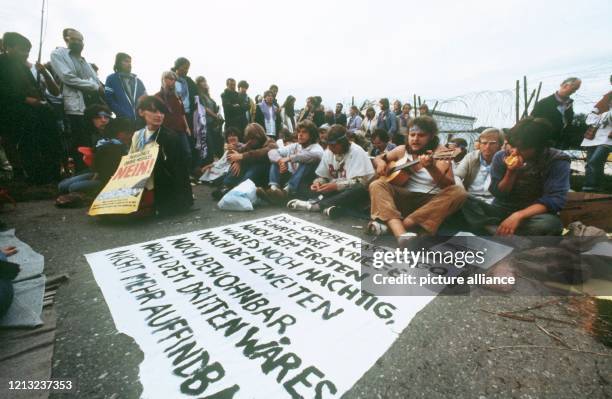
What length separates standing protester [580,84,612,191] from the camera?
15.4ft

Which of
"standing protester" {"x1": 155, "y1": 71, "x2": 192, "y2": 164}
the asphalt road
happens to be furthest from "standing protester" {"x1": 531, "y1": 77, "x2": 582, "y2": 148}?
"standing protester" {"x1": 155, "y1": 71, "x2": 192, "y2": 164}

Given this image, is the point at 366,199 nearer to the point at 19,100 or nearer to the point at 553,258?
the point at 553,258

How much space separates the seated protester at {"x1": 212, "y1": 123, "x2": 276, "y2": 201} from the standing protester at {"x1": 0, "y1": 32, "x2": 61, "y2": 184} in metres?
3.20

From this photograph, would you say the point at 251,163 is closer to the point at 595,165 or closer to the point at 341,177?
the point at 341,177

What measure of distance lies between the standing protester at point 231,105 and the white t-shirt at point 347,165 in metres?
4.29

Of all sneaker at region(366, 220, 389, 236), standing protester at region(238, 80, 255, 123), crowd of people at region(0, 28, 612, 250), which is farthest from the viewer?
standing protester at region(238, 80, 255, 123)

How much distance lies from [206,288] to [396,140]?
7680 millimetres

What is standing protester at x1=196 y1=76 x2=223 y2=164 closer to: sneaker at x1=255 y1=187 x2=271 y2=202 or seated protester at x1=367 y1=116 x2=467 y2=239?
sneaker at x1=255 y1=187 x2=271 y2=202

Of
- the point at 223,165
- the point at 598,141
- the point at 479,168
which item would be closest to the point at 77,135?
the point at 223,165

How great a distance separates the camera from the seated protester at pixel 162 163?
354cm

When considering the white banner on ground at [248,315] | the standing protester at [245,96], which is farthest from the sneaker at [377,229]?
the standing protester at [245,96]

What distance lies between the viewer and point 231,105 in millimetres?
7578

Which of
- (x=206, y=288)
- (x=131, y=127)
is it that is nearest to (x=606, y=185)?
(x=206, y=288)

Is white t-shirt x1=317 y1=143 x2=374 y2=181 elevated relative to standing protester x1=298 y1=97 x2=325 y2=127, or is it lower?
lower
